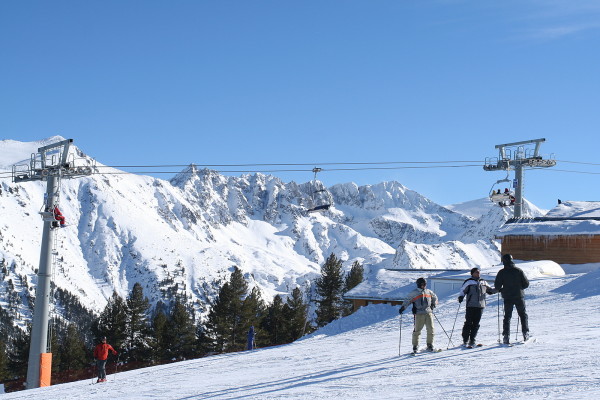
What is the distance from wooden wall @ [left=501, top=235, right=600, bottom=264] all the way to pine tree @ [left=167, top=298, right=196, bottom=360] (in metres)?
29.0

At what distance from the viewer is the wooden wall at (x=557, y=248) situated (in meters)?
40.7

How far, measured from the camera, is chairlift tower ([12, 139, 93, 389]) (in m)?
26.4

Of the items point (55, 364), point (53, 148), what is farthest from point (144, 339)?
point (53, 148)

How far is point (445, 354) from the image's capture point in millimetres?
14438

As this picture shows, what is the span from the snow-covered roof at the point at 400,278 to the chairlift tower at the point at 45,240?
19.2 m

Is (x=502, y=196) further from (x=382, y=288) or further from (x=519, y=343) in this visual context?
(x=519, y=343)

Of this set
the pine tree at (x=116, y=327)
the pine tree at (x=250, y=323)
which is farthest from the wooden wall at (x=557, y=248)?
the pine tree at (x=116, y=327)

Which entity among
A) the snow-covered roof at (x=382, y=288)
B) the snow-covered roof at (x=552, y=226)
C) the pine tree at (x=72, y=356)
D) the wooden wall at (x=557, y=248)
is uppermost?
the snow-covered roof at (x=552, y=226)

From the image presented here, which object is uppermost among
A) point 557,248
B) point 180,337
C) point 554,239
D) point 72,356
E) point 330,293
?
point 554,239

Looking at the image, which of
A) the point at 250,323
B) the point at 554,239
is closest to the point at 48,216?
the point at 554,239

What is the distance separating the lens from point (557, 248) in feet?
137

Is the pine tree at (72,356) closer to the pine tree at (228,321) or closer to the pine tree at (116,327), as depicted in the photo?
the pine tree at (116,327)

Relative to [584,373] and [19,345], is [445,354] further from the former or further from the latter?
[19,345]

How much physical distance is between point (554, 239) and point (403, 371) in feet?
104
